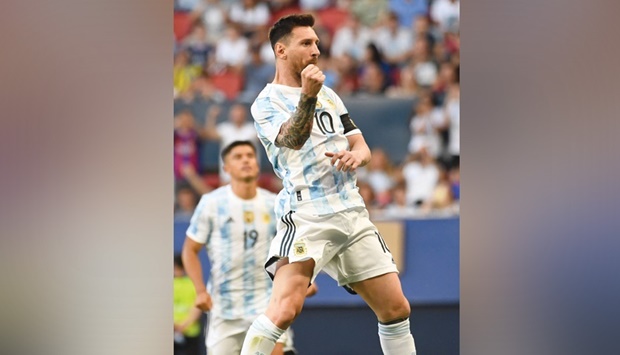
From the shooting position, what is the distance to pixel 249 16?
5102 millimetres

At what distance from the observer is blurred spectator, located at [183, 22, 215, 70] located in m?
5.06

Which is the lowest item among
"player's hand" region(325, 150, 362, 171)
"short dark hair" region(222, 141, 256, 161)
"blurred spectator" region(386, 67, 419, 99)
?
"player's hand" region(325, 150, 362, 171)

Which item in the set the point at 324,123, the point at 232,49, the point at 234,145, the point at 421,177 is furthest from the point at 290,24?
the point at 421,177

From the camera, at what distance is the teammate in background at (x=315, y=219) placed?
3.87 metres

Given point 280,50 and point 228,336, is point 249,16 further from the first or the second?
point 228,336

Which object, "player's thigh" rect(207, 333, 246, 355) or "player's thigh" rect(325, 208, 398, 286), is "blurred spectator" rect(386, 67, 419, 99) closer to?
"player's thigh" rect(325, 208, 398, 286)

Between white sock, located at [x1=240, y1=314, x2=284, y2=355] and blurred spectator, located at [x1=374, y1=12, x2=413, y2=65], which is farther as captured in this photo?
blurred spectator, located at [x1=374, y1=12, x2=413, y2=65]

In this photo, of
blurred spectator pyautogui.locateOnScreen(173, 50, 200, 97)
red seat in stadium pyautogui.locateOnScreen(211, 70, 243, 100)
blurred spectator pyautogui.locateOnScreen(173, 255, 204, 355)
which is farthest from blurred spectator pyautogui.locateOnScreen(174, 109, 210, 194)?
blurred spectator pyautogui.locateOnScreen(173, 255, 204, 355)

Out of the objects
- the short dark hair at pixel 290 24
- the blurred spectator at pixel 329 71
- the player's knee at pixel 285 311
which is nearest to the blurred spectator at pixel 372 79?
the blurred spectator at pixel 329 71

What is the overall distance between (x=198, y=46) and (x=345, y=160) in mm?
1594

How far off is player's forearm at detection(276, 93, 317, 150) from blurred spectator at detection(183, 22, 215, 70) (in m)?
1.33
